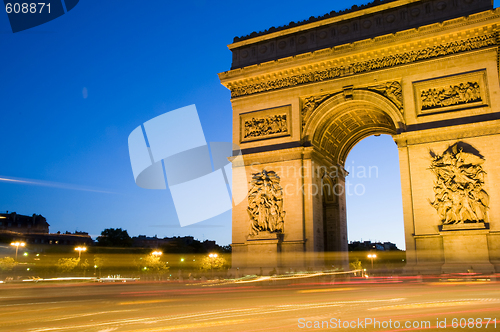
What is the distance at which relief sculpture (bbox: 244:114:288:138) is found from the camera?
22.8 m

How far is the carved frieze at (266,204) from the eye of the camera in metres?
21.6

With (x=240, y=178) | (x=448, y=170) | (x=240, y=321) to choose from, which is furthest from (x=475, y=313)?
(x=240, y=178)

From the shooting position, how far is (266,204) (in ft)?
71.7

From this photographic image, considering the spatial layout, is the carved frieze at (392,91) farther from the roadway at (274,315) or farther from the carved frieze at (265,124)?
the roadway at (274,315)

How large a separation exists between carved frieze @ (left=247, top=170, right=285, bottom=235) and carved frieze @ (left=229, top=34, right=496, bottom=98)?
502cm

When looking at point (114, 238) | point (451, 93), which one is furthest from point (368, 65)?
point (114, 238)

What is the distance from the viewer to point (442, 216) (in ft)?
59.0

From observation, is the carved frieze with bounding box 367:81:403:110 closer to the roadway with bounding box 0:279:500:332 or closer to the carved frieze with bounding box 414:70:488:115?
the carved frieze with bounding box 414:70:488:115

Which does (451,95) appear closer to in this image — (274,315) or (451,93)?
(451,93)

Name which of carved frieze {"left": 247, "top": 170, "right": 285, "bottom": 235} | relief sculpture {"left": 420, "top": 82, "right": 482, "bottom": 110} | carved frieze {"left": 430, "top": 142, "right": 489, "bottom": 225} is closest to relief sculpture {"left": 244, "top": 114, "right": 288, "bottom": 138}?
carved frieze {"left": 247, "top": 170, "right": 285, "bottom": 235}

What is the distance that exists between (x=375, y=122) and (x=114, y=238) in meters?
50.1

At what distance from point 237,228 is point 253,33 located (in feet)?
36.7

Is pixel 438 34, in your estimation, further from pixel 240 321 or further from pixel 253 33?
pixel 240 321

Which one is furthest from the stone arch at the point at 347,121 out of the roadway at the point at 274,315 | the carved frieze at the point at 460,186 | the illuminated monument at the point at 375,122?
the roadway at the point at 274,315
